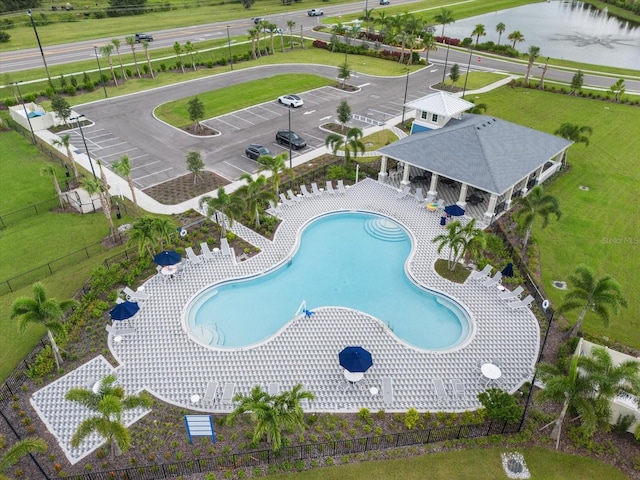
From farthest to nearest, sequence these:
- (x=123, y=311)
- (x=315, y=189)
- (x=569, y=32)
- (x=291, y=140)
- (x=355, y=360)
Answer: (x=569, y=32) < (x=291, y=140) < (x=315, y=189) < (x=123, y=311) < (x=355, y=360)

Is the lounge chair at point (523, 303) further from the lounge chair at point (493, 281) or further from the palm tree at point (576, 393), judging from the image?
the palm tree at point (576, 393)

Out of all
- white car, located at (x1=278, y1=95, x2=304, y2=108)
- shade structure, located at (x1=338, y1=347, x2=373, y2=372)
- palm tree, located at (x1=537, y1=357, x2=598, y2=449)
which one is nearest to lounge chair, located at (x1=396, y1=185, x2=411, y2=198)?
shade structure, located at (x1=338, y1=347, x2=373, y2=372)

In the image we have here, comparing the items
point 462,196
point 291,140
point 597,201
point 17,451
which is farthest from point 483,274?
point 17,451

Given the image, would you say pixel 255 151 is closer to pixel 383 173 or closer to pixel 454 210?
pixel 383 173

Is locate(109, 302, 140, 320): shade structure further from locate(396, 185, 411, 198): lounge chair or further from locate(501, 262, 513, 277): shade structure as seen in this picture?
locate(396, 185, 411, 198): lounge chair

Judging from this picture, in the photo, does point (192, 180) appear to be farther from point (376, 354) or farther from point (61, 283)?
point (376, 354)

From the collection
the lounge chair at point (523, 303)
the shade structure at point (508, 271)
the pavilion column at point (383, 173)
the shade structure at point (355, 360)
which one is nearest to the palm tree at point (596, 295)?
the lounge chair at point (523, 303)

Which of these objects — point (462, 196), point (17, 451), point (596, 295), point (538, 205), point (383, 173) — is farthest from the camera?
point (383, 173)
